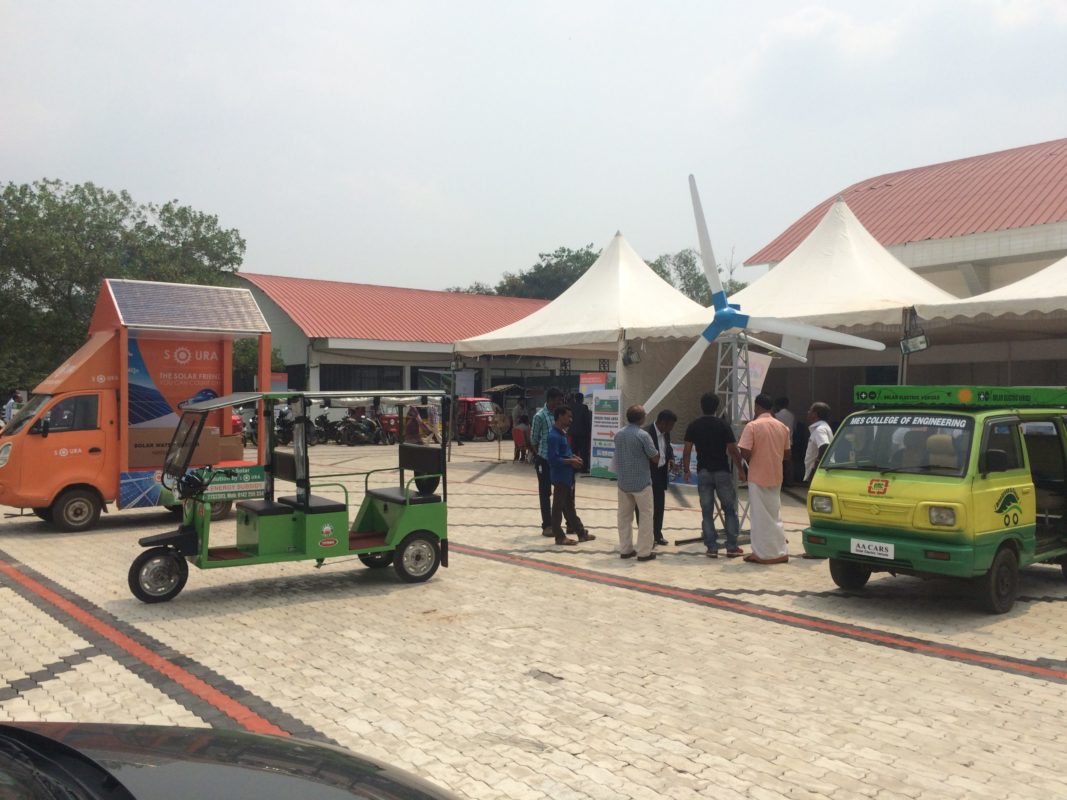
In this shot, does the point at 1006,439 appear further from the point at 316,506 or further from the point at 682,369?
the point at 316,506

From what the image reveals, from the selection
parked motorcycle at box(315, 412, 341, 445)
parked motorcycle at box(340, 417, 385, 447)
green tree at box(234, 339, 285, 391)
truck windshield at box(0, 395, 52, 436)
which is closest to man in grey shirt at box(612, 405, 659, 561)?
truck windshield at box(0, 395, 52, 436)

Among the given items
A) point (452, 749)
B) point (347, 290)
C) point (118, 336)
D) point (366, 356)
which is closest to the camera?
point (452, 749)

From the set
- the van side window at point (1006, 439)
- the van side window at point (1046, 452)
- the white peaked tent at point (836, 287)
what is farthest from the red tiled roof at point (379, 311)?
the van side window at point (1006, 439)

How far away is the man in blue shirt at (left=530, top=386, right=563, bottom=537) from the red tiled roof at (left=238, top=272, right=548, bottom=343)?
2107 cm

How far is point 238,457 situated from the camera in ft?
41.6

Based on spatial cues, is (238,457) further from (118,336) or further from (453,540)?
(453,540)

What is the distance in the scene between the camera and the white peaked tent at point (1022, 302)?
12.3 meters

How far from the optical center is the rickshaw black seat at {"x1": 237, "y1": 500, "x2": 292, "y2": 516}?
775 centimetres

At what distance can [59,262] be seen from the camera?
2558cm

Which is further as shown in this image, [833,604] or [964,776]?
[833,604]

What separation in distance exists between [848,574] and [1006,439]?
189 centimetres

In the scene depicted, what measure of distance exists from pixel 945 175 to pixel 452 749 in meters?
28.5

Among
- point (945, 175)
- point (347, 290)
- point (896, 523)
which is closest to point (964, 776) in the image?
point (896, 523)

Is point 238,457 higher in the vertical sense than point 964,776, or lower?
higher
